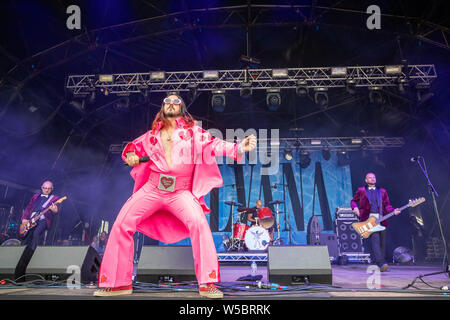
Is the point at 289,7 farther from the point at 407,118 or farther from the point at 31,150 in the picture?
the point at 31,150

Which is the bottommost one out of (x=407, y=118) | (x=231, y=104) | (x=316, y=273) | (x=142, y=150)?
(x=316, y=273)

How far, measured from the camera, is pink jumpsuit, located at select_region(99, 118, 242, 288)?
268 cm

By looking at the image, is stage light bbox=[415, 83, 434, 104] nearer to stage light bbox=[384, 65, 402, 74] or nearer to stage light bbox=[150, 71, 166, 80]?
stage light bbox=[384, 65, 402, 74]

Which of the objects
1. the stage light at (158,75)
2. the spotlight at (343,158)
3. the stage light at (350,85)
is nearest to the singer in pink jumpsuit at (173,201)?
the stage light at (158,75)

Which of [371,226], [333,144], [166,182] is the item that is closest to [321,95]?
[371,226]

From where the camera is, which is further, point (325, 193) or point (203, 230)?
point (325, 193)

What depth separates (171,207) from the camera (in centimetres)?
293

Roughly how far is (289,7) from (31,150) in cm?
859

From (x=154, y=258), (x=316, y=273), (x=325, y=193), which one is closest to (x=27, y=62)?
(x=154, y=258)

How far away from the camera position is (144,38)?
29.3 feet

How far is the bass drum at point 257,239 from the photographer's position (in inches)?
345

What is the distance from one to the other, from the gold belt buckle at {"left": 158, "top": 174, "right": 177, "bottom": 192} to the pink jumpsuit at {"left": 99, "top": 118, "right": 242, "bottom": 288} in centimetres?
3

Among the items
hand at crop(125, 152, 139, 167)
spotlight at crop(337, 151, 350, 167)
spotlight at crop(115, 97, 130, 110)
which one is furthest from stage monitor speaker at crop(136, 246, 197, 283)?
spotlight at crop(337, 151, 350, 167)

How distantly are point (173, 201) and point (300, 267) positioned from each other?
1570mm
